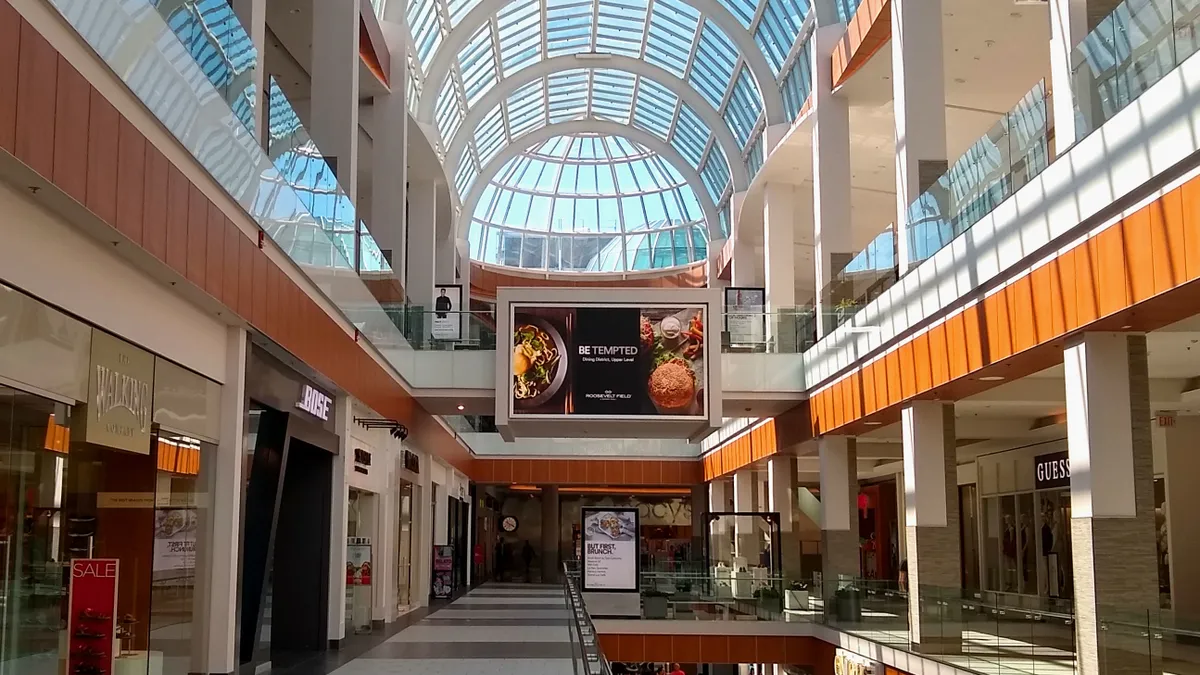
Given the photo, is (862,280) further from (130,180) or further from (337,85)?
(130,180)

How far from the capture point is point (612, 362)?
2209 cm

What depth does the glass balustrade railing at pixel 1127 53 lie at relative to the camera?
29.0ft

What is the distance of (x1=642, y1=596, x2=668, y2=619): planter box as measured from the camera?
78.2 ft

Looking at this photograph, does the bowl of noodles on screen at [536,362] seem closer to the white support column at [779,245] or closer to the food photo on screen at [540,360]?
the food photo on screen at [540,360]

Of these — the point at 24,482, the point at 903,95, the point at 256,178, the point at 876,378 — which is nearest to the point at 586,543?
the point at 876,378

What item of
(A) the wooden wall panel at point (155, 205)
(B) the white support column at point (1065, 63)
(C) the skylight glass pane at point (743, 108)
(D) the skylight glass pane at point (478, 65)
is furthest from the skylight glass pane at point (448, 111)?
(A) the wooden wall panel at point (155, 205)

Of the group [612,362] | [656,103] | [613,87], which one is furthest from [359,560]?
[613,87]

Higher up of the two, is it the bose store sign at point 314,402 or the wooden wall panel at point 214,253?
the wooden wall panel at point 214,253

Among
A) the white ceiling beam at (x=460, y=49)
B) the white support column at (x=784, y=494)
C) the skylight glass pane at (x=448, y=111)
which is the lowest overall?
the white support column at (x=784, y=494)

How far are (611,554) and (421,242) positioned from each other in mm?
11670

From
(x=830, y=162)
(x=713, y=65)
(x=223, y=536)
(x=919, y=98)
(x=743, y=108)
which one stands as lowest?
(x=223, y=536)

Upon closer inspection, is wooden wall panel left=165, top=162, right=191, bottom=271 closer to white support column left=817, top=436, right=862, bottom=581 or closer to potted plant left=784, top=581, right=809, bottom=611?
white support column left=817, top=436, right=862, bottom=581

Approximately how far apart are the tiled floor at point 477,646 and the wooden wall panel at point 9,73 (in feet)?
27.8

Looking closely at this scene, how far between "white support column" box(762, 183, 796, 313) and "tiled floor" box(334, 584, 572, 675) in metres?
9.78
